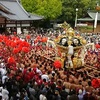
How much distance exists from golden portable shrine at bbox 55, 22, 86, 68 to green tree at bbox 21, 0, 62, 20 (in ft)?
86.8

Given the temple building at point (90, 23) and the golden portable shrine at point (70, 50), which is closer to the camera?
the golden portable shrine at point (70, 50)

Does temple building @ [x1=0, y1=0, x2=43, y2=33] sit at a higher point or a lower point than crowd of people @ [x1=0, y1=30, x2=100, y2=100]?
higher

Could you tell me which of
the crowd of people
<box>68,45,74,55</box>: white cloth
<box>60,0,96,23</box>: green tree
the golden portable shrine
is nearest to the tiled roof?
<box>60,0,96,23</box>: green tree

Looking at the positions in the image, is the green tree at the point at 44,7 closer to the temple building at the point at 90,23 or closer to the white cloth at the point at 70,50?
the temple building at the point at 90,23

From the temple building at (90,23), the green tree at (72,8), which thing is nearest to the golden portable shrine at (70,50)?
the temple building at (90,23)

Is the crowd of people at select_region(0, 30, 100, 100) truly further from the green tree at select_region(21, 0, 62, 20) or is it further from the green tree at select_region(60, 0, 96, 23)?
the green tree at select_region(60, 0, 96, 23)

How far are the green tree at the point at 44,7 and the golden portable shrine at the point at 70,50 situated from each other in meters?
26.5

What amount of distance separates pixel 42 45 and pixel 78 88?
431 inches

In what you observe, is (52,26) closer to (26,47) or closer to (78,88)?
(26,47)

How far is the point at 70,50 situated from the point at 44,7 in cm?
2798

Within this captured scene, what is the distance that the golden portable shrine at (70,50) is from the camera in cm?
1405

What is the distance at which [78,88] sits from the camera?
9578 mm

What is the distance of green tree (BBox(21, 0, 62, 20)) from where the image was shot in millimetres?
40537

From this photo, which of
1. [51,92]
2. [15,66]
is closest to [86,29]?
[15,66]
